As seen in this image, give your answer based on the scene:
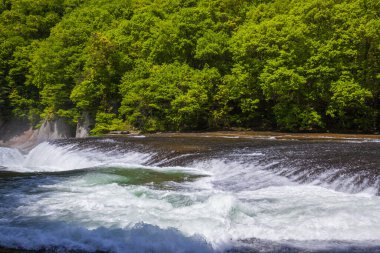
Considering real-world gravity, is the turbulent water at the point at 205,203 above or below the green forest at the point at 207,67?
below

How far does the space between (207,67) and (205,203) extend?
72.5 feet

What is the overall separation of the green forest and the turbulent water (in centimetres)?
1076

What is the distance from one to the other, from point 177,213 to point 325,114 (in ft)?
71.8

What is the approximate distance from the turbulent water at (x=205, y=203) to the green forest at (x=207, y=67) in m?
10.8

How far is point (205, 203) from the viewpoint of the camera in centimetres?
911

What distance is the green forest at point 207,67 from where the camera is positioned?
2588 cm

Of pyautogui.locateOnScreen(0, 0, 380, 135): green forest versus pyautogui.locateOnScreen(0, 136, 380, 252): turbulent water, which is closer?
pyautogui.locateOnScreen(0, 136, 380, 252): turbulent water

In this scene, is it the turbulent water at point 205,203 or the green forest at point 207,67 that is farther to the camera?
the green forest at point 207,67

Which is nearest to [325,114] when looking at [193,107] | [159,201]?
[193,107]

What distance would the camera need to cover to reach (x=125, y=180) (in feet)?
39.8

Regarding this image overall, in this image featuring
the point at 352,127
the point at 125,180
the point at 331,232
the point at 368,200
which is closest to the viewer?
the point at 331,232

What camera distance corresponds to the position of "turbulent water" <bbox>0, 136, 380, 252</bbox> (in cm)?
680

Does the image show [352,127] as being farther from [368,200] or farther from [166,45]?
[368,200]

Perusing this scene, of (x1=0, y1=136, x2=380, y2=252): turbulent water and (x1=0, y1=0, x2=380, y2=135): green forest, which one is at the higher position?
(x1=0, y1=0, x2=380, y2=135): green forest
